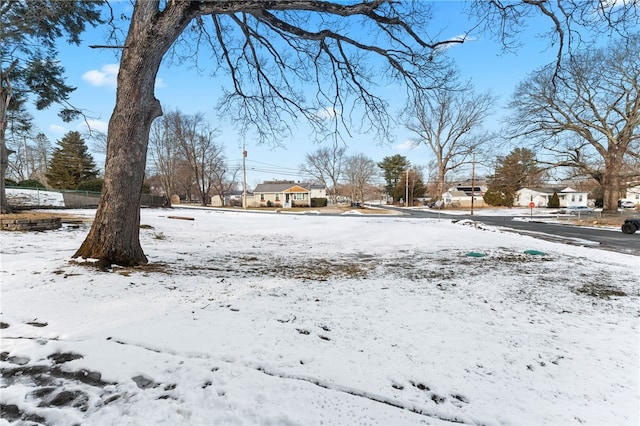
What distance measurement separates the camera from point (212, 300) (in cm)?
313

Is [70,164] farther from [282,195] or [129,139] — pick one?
[129,139]

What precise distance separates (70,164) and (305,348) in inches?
1407

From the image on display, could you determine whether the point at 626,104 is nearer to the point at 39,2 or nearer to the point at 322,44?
the point at 322,44

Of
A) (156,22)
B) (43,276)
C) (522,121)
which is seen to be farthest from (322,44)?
(522,121)

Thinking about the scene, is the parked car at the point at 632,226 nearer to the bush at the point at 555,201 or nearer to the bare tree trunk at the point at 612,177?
the bare tree trunk at the point at 612,177

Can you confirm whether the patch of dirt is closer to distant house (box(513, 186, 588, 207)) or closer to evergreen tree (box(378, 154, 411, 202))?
evergreen tree (box(378, 154, 411, 202))

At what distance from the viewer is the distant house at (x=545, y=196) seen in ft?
186

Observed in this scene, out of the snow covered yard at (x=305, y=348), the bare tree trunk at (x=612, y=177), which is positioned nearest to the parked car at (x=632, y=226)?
the bare tree trunk at (x=612, y=177)

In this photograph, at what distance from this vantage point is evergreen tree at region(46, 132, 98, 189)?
28469 mm

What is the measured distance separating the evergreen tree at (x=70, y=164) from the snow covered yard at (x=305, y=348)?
31.0 meters

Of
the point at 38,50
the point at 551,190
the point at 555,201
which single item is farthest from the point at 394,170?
the point at 38,50

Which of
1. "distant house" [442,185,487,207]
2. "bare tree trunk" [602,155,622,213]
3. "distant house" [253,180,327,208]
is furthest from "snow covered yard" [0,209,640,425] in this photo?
"distant house" [442,185,487,207]

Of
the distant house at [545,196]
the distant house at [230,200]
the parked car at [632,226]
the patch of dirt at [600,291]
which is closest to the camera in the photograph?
the patch of dirt at [600,291]

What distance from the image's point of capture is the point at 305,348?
2.21m
